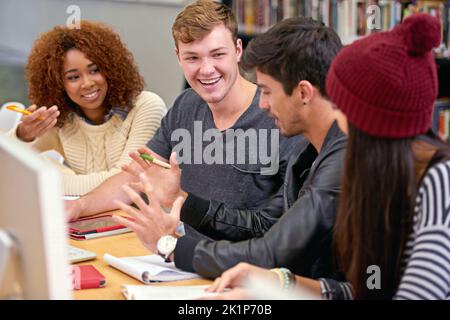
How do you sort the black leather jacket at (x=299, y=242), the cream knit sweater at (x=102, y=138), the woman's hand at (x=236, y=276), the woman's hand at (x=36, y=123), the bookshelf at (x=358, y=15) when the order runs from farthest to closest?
1. the bookshelf at (x=358, y=15)
2. the cream knit sweater at (x=102, y=138)
3. the woman's hand at (x=36, y=123)
4. the black leather jacket at (x=299, y=242)
5. the woman's hand at (x=236, y=276)

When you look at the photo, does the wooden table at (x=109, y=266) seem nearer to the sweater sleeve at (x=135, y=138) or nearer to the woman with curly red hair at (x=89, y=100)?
the sweater sleeve at (x=135, y=138)

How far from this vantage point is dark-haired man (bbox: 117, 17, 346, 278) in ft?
5.16

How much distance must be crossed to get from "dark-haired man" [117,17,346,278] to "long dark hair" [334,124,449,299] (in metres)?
0.14

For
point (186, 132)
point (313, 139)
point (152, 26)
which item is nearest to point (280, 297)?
point (313, 139)

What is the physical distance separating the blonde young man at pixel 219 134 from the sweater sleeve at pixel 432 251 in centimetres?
87

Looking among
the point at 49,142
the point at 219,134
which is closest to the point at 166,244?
the point at 219,134

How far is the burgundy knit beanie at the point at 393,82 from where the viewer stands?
1.34 metres

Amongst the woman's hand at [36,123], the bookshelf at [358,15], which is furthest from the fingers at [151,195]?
the bookshelf at [358,15]

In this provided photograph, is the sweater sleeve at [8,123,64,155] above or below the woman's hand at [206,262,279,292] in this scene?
above

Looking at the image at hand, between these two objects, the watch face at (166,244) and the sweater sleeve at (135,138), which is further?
the sweater sleeve at (135,138)

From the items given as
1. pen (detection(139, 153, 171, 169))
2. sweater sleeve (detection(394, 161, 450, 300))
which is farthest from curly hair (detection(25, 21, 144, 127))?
sweater sleeve (detection(394, 161, 450, 300))

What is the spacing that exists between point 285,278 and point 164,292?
0.81ft

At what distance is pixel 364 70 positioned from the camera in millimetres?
1353

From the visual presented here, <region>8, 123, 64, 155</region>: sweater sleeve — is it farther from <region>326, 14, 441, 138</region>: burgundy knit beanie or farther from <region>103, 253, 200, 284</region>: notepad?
<region>326, 14, 441, 138</region>: burgundy knit beanie
